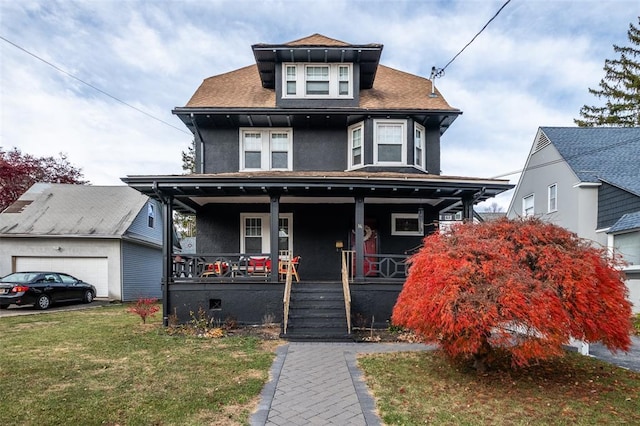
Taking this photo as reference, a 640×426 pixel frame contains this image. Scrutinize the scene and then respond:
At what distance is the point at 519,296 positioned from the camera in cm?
474

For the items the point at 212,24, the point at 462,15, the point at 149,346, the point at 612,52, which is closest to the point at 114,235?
the point at 212,24

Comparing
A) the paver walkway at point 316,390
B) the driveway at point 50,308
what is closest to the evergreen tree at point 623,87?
the paver walkway at point 316,390

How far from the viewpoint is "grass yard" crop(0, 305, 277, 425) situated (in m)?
4.14

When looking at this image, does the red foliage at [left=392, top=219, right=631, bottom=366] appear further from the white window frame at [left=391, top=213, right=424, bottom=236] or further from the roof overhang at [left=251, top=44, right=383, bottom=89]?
the roof overhang at [left=251, top=44, right=383, bottom=89]

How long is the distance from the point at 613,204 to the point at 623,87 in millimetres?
17404

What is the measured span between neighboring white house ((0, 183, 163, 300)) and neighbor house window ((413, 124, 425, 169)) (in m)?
13.4

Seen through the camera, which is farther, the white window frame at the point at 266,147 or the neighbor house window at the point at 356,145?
the white window frame at the point at 266,147

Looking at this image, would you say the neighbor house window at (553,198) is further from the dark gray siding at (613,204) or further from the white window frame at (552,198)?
the dark gray siding at (613,204)

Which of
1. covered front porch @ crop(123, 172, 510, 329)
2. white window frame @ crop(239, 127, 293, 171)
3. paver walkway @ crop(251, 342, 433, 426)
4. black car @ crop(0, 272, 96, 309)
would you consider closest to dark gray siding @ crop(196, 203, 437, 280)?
covered front porch @ crop(123, 172, 510, 329)

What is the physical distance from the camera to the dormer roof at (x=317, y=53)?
1206 centimetres

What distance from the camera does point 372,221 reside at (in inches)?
498

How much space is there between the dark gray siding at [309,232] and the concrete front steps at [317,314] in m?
2.23

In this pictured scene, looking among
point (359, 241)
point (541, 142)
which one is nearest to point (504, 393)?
point (359, 241)

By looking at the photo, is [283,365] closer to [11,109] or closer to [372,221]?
[372,221]
